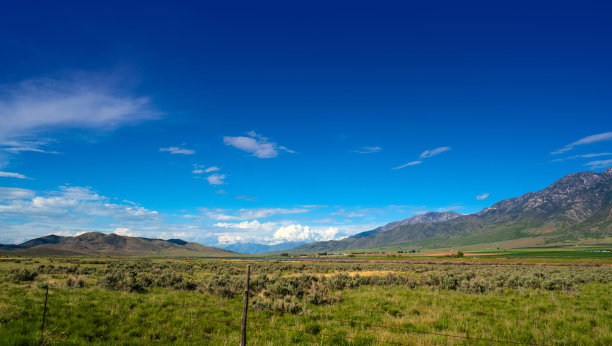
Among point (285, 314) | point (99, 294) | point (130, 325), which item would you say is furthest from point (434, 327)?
point (99, 294)

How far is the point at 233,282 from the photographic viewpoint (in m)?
22.1

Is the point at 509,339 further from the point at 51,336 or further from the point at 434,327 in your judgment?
the point at 51,336

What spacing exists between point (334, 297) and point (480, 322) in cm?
845

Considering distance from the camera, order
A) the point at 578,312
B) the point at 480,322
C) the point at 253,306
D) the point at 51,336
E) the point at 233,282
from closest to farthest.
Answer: the point at 51,336
the point at 480,322
the point at 578,312
the point at 253,306
the point at 233,282

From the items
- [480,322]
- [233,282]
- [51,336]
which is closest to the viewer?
[51,336]

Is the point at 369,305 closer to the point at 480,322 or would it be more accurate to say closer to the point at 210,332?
the point at 480,322

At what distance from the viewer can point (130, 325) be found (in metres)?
11.5

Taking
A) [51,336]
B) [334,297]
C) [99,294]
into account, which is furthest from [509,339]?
[99,294]

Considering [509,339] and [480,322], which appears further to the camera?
[480,322]

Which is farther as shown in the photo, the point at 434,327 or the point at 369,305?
the point at 369,305

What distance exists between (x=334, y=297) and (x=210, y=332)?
29.3 ft

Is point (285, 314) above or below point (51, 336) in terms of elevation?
below

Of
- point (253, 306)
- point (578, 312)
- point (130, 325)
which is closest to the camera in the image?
point (130, 325)

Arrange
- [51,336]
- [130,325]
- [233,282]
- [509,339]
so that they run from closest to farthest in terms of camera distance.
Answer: [51,336], [509,339], [130,325], [233,282]
